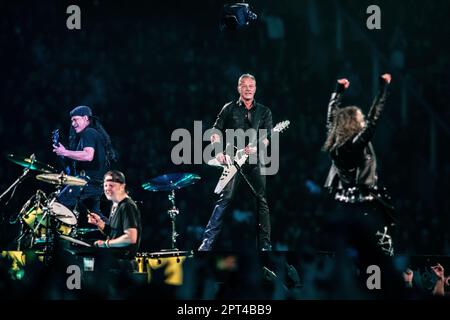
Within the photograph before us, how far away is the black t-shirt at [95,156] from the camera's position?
25.2ft

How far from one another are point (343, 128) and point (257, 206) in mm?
1472

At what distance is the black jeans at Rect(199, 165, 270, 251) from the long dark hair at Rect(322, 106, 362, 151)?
127 cm

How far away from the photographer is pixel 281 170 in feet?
34.7

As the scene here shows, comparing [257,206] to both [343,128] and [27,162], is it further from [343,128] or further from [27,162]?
[27,162]

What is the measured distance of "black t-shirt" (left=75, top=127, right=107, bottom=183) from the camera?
7672 mm

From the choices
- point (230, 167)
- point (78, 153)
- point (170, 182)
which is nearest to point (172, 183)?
point (170, 182)

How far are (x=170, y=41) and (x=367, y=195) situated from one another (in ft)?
22.5

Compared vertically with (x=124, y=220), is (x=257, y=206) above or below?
above

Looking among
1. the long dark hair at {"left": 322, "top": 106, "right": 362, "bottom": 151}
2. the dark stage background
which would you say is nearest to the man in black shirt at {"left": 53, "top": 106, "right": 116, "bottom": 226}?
the dark stage background

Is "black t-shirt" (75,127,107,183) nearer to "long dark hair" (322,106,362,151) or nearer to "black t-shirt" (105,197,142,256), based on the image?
"black t-shirt" (105,197,142,256)

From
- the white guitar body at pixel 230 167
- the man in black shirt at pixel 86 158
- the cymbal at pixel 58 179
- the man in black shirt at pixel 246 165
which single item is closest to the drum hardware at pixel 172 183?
the white guitar body at pixel 230 167

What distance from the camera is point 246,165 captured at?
7238 mm

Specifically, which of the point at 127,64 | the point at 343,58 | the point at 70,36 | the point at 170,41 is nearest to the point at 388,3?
the point at 343,58

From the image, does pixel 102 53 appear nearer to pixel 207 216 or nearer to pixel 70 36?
pixel 70 36
